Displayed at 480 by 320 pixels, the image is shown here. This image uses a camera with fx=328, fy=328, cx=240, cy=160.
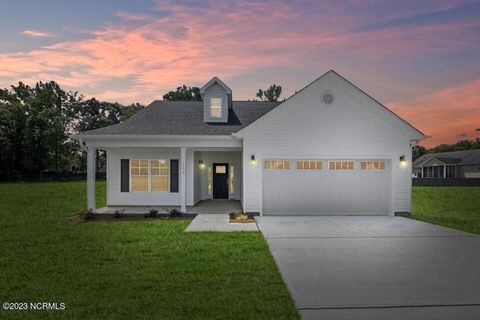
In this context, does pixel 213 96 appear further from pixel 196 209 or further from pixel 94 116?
pixel 94 116

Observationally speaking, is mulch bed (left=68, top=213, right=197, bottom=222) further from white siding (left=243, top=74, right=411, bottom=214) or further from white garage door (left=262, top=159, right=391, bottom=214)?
white garage door (left=262, top=159, right=391, bottom=214)

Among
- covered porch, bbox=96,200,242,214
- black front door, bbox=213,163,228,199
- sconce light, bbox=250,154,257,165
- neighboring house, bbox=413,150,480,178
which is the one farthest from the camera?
neighboring house, bbox=413,150,480,178

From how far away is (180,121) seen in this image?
15.6 m

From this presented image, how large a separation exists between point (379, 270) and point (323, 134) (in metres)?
7.57

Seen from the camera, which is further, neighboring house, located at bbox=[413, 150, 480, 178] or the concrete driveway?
neighboring house, located at bbox=[413, 150, 480, 178]

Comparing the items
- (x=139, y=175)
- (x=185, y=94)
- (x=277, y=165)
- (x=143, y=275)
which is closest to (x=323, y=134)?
(x=277, y=165)

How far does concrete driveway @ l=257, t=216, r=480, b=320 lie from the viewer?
4.28 m

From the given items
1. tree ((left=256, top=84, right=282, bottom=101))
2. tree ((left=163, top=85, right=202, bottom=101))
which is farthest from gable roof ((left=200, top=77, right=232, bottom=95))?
tree ((left=256, top=84, right=282, bottom=101))

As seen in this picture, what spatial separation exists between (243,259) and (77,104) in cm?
5601

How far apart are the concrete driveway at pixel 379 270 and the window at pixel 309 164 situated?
3.00m

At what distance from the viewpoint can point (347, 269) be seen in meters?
5.99

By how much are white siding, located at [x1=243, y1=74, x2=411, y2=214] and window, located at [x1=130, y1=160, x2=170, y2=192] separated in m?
4.67

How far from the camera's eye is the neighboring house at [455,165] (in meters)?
43.9

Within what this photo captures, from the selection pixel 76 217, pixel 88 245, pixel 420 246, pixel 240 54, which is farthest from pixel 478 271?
pixel 240 54
